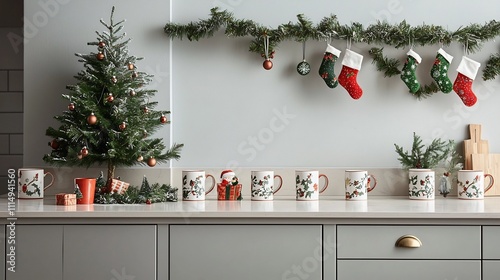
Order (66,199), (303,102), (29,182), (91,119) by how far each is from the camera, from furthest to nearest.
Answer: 1. (303,102)
2. (29,182)
3. (91,119)
4. (66,199)

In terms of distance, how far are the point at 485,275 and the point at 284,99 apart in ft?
3.75

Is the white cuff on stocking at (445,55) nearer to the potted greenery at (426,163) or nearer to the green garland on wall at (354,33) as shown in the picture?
the green garland on wall at (354,33)

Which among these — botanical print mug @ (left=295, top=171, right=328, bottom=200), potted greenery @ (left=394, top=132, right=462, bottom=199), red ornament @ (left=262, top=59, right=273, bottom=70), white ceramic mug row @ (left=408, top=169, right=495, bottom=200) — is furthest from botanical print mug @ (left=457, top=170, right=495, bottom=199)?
red ornament @ (left=262, top=59, right=273, bottom=70)

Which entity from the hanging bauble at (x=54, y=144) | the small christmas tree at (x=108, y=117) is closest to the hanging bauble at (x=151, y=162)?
the small christmas tree at (x=108, y=117)

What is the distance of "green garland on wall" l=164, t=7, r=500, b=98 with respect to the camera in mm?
2850

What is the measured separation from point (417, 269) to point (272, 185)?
714mm

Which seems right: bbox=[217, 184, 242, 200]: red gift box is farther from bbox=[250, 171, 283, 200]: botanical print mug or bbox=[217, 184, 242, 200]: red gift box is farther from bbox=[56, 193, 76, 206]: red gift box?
bbox=[56, 193, 76, 206]: red gift box

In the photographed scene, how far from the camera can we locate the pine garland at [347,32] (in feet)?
9.35

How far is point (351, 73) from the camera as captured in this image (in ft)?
9.39

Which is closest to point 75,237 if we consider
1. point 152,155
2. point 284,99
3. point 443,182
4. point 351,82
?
point 152,155

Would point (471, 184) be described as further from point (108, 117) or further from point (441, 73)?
point (108, 117)

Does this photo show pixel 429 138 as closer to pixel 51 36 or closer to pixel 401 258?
pixel 401 258

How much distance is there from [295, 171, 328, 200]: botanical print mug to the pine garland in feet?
1.88

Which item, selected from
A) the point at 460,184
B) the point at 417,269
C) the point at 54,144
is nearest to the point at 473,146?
the point at 460,184
